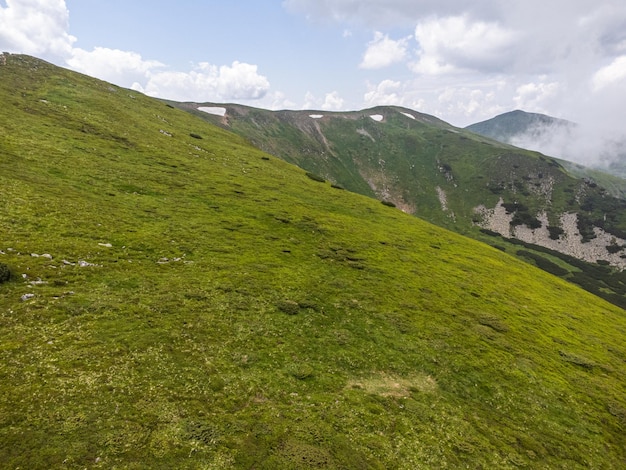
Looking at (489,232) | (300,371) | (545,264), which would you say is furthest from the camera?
(489,232)

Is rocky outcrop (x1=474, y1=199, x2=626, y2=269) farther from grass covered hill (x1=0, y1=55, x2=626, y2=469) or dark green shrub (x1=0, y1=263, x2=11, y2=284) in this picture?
dark green shrub (x1=0, y1=263, x2=11, y2=284)

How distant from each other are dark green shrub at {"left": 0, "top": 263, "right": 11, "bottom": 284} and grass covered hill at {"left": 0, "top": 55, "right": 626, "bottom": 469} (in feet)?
1.49

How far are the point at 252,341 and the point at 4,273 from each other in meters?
18.6

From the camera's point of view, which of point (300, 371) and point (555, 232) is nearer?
point (300, 371)

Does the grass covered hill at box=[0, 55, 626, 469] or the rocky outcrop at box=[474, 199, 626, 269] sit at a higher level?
the rocky outcrop at box=[474, 199, 626, 269]

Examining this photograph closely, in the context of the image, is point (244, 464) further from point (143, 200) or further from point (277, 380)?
point (143, 200)

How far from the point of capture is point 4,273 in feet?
76.6

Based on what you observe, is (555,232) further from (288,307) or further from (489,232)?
(288,307)

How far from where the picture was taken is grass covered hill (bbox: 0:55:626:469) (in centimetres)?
1684

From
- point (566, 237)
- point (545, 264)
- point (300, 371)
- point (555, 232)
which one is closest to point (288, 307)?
point (300, 371)

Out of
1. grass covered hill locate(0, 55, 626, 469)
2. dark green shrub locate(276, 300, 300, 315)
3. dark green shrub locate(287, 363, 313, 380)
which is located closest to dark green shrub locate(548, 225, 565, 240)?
grass covered hill locate(0, 55, 626, 469)

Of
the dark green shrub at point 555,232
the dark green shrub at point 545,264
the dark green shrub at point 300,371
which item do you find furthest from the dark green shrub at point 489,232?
the dark green shrub at point 300,371

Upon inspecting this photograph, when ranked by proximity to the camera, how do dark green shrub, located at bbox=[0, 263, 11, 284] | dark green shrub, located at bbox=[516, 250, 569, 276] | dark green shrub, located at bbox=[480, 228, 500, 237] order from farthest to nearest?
dark green shrub, located at bbox=[480, 228, 500, 237], dark green shrub, located at bbox=[516, 250, 569, 276], dark green shrub, located at bbox=[0, 263, 11, 284]

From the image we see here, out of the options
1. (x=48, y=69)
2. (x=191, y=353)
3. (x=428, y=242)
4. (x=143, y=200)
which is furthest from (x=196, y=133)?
(x=191, y=353)
